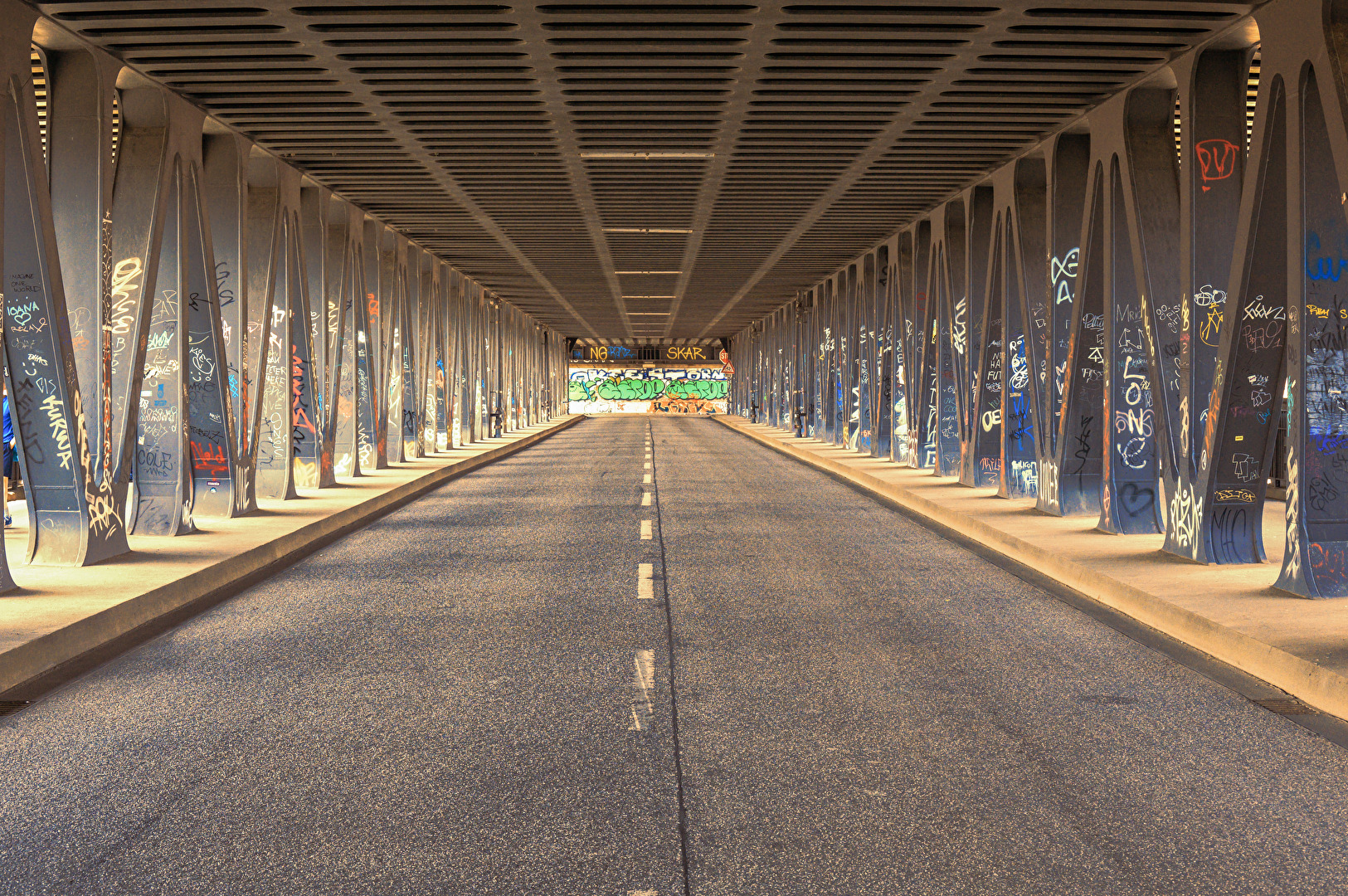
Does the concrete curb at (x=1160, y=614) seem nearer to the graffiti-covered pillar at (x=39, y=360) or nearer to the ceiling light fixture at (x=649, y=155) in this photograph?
the ceiling light fixture at (x=649, y=155)

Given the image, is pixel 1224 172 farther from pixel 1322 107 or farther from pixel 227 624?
pixel 227 624

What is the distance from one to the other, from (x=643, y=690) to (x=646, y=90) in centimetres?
749

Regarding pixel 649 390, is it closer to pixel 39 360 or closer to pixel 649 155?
pixel 649 155

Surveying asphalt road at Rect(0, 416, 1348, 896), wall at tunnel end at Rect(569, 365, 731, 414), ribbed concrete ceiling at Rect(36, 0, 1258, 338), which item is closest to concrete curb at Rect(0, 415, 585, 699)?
asphalt road at Rect(0, 416, 1348, 896)

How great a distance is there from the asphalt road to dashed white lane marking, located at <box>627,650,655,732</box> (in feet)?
0.13

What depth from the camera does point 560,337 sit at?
242 ft

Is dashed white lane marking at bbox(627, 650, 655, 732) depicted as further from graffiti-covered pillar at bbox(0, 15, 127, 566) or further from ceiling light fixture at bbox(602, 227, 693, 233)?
ceiling light fixture at bbox(602, 227, 693, 233)

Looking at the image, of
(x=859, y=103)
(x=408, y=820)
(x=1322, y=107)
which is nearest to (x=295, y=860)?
(x=408, y=820)

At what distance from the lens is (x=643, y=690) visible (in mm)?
6254

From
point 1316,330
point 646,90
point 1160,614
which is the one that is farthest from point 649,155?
point 1160,614

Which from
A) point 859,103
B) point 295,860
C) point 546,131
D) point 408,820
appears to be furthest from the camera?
point 546,131

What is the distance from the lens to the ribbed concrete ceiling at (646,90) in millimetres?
9289

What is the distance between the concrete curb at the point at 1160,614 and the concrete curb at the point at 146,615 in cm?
693

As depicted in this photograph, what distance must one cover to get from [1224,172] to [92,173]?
1016cm
